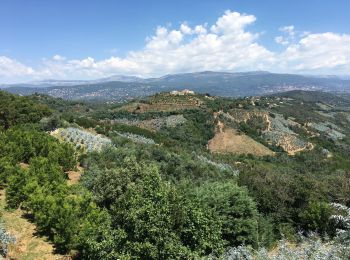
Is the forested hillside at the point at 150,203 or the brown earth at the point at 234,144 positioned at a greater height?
the forested hillside at the point at 150,203

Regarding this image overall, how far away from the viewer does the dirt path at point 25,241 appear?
73.2ft

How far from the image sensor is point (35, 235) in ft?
83.3

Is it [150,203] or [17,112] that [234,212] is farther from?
[17,112]

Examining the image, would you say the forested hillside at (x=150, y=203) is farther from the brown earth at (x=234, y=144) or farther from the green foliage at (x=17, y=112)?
the brown earth at (x=234, y=144)

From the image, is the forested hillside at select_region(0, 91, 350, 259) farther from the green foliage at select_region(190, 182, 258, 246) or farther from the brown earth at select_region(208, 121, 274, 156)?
the brown earth at select_region(208, 121, 274, 156)

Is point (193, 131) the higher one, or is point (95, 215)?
point (95, 215)

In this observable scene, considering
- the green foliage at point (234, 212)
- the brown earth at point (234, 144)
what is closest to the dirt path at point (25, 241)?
the green foliage at point (234, 212)

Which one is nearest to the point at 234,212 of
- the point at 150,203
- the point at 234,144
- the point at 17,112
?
the point at 150,203

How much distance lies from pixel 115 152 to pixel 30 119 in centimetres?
3010

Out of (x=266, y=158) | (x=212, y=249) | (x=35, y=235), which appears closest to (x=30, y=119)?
(x=35, y=235)

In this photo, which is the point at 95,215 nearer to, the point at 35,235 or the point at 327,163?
the point at 35,235

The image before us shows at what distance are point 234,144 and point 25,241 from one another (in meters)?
108

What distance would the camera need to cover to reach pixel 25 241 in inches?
956

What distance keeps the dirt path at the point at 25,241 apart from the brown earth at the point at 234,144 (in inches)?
3902
